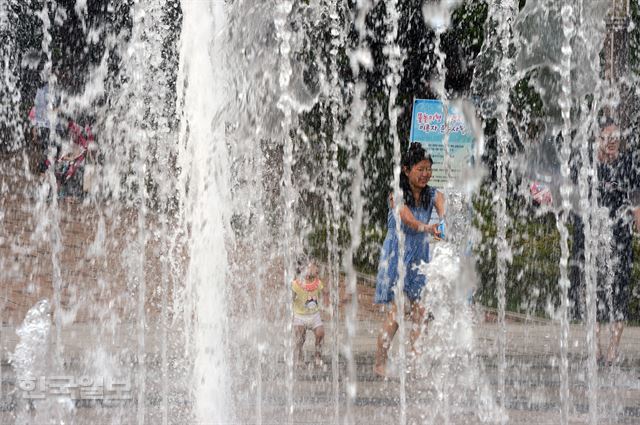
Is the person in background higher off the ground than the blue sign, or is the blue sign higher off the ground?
the blue sign

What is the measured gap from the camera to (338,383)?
6.16 m

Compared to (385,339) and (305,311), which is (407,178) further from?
(305,311)

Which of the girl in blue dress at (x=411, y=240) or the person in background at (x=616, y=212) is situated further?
the person in background at (x=616, y=212)

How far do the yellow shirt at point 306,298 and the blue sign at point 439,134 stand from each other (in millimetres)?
1997

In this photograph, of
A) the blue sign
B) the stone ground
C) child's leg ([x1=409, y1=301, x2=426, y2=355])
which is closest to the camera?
the stone ground

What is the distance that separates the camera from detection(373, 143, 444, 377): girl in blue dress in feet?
20.2

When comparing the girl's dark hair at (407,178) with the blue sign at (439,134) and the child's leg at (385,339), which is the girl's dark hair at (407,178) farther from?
the blue sign at (439,134)

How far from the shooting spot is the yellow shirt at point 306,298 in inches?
279

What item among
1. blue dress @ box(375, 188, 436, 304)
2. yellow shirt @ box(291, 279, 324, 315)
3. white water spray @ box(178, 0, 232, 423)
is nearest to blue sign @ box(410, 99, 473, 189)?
yellow shirt @ box(291, 279, 324, 315)

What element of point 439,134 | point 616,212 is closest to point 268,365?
point 616,212

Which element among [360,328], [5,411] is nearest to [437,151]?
[360,328]

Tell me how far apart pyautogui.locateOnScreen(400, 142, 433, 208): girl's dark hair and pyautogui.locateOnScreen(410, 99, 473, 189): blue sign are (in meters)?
2.35

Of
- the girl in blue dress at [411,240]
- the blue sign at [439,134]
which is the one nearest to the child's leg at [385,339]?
the girl in blue dress at [411,240]

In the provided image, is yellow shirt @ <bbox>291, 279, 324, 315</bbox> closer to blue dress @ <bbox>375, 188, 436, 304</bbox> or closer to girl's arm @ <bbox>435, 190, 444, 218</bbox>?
blue dress @ <bbox>375, 188, 436, 304</bbox>
